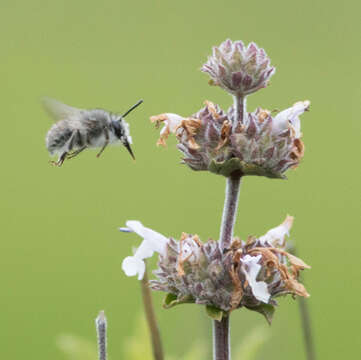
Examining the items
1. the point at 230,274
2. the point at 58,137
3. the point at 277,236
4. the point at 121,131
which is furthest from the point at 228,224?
the point at 58,137

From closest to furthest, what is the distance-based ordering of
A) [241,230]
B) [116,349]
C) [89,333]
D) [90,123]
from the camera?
[90,123] < [116,349] < [89,333] < [241,230]

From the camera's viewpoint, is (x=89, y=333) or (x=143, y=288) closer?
(x=143, y=288)

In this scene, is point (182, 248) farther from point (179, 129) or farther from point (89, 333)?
point (89, 333)

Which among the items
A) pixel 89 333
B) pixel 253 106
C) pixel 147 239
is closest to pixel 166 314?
pixel 89 333

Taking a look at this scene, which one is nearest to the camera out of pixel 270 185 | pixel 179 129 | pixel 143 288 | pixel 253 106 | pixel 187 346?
pixel 143 288

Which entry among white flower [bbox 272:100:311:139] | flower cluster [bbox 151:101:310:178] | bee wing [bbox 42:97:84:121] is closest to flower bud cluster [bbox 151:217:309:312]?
flower cluster [bbox 151:101:310:178]

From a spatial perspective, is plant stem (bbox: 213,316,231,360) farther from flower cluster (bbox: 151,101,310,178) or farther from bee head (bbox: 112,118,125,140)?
bee head (bbox: 112,118,125,140)

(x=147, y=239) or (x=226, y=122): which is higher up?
(x=226, y=122)

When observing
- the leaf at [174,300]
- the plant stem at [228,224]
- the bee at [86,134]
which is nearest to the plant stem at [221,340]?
the plant stem at [228,224]
